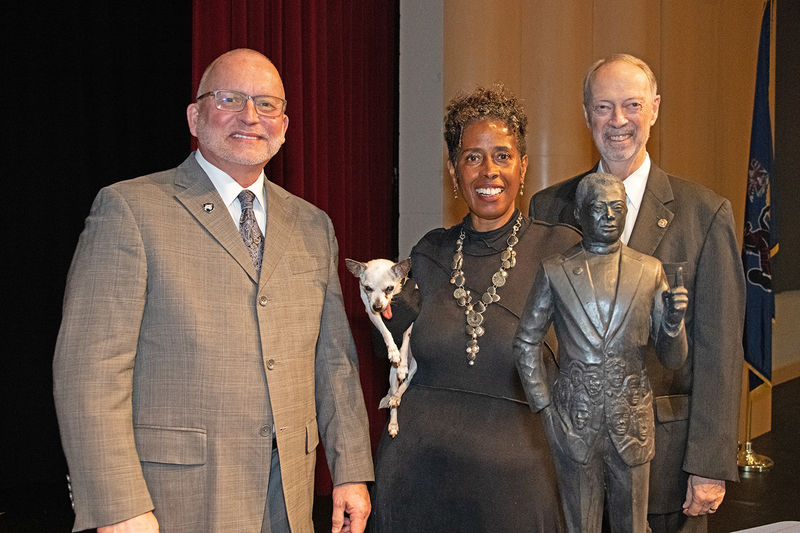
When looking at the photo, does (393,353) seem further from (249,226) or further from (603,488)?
(603,488)

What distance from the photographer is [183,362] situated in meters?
2.16

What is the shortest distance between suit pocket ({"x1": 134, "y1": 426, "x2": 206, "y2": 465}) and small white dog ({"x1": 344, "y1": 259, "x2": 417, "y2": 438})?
53cm

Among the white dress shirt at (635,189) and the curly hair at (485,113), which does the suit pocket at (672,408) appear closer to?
the white dress shirt at (635,189)

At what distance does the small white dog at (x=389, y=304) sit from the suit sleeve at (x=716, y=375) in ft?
2.49

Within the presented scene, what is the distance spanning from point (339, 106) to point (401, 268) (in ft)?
10.2

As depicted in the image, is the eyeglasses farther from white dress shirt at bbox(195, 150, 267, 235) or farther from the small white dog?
the small white dog

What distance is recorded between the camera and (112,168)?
5.11 m

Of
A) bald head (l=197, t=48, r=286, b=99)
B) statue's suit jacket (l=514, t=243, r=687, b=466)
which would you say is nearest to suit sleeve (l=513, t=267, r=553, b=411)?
statue's suit jacket (l=514, t=243, r=687, b=466)

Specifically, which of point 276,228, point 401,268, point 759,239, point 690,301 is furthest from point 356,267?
point 759,239

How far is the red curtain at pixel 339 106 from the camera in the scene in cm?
451

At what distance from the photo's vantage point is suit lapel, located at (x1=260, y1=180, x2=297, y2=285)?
7.60 feet

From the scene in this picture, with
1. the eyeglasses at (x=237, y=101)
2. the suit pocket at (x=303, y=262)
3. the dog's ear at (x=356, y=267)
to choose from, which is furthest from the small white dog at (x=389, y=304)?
the eyeglasses at (x=237, y=101)

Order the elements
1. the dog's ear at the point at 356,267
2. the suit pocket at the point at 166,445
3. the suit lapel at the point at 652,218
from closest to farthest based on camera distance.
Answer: the suit pocket at the point at 166,445, the suit lapel at the point at 652,218, the dog's ear at the point at 356,267

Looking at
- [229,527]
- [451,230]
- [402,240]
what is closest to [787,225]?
[402,240]
